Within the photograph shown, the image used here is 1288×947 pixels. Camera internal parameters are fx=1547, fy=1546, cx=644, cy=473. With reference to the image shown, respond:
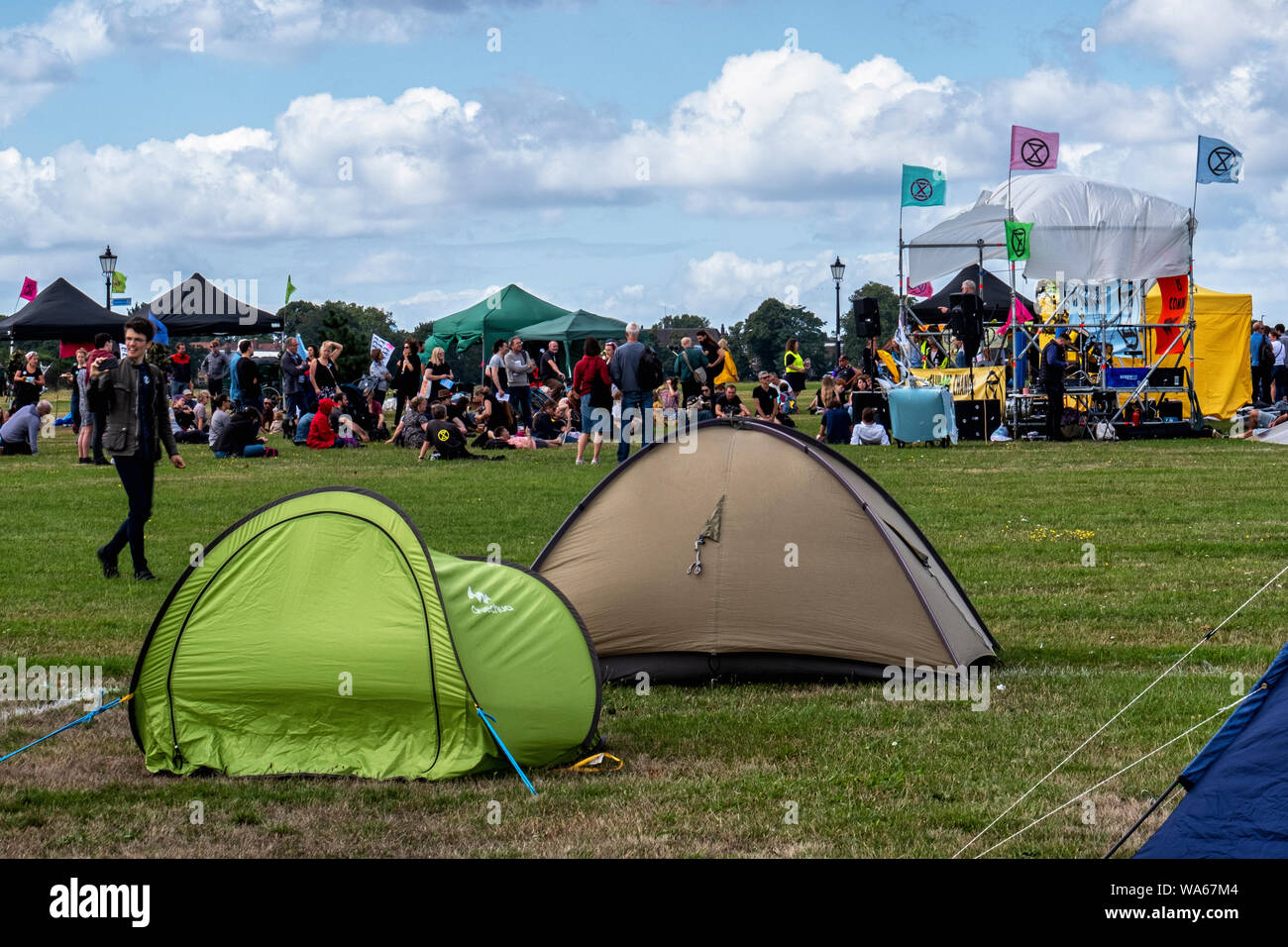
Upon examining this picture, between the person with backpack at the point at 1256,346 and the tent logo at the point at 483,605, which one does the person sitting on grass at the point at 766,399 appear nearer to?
the person with backpack at the point at 1256,346

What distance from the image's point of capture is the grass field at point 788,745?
5.94 metres

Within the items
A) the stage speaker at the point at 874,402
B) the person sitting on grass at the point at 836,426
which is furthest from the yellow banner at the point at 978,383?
the person sitting on grass at the point at 836,426

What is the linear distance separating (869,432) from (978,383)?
2612 mm

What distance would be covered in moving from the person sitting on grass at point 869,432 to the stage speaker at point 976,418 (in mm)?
1823

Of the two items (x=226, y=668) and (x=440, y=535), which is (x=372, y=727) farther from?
(x=440, y=535)

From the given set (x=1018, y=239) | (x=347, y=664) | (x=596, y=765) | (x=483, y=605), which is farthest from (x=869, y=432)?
(x=347, y=664)

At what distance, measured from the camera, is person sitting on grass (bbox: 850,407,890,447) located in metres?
25.3

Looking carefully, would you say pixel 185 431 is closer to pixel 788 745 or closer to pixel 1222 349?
pixel 1222 349

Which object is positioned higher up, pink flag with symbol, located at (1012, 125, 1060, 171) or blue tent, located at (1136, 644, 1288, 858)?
pink flag with symbol, located at (1012, 125, 1060, 171)

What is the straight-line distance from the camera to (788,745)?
Answer: 723 centimetres

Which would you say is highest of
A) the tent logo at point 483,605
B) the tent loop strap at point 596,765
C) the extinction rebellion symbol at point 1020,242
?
the extinction rebellion symbol at point 1020,242

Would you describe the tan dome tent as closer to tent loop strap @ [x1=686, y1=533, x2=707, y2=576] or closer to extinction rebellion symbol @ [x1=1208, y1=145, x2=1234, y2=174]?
tent loop strap @ [x1=686, y1=533, x2=707, y2=576]

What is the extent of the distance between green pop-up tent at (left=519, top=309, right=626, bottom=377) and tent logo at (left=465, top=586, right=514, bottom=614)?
30201 millimetres

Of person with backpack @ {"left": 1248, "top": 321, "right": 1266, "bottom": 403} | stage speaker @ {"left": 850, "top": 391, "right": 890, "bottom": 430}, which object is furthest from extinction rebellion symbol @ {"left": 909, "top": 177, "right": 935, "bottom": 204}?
person with backpack @ {"left": 1248, "top": 321, "right": 1266, "bottom": 403}
